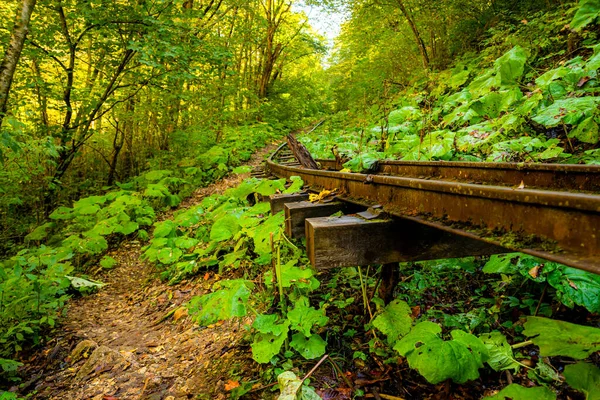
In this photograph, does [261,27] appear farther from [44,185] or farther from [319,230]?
[319,230]

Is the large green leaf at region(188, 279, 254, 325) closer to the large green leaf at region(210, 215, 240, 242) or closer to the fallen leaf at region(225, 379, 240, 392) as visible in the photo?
the fallen leaf at region(225, 379, 240, 392)

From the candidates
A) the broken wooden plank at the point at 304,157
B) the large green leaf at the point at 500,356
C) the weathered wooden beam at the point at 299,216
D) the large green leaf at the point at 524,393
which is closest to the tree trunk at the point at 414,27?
the broken wooden plank at the point at 304,157

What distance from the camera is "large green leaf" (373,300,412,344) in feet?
6.30

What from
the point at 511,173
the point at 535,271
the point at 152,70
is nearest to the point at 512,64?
the point at 511,173

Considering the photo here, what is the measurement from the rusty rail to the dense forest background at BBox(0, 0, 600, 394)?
1.00m

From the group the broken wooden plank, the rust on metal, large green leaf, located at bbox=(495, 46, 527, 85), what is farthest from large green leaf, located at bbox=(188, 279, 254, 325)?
large green leaf, located at bbox=(495, 46, 527, 85)

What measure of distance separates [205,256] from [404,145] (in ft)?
10.7

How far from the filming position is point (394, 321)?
78.7 inches

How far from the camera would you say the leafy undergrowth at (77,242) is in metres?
3.87

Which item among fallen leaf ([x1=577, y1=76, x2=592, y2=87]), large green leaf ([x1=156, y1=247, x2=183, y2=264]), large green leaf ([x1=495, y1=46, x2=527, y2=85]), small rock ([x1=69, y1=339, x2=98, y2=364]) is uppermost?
large green leaf ([x1=495, y1=46, x2=527, y2=85])

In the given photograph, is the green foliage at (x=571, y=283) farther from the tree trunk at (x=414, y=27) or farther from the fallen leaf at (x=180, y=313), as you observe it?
the tree trunk at (x=414, y=27)

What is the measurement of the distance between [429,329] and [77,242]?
20.0 ft

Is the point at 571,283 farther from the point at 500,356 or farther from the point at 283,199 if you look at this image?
the point at 283,199

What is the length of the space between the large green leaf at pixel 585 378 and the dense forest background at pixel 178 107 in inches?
87.1
